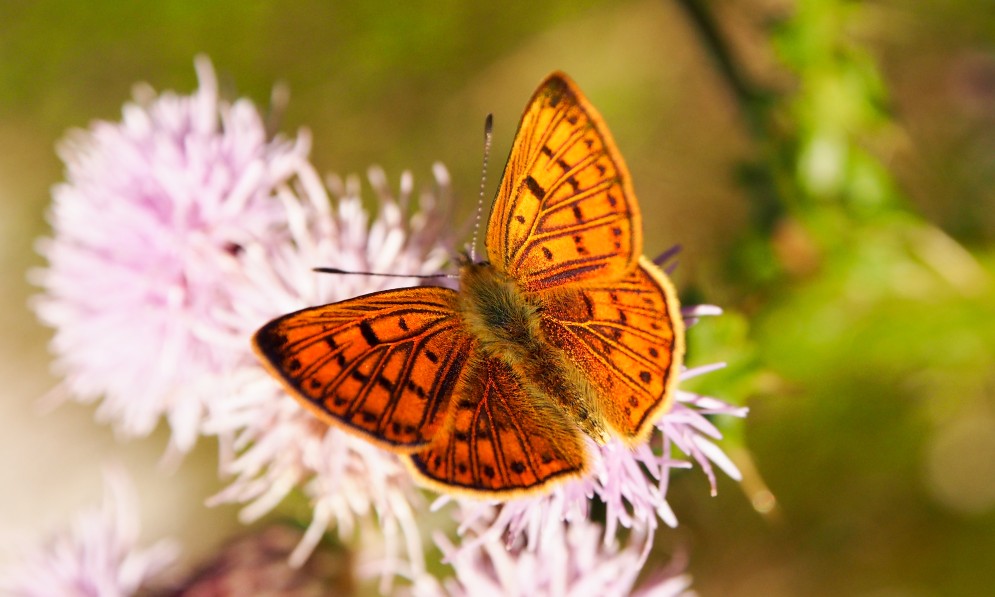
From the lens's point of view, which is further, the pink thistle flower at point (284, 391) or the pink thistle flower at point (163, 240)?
the pink thistle flower at point (163, 240)

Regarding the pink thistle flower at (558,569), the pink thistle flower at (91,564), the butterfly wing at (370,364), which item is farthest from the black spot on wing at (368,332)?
the pink thistle flower at (91,564)

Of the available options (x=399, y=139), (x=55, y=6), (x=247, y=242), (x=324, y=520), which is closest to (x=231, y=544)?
(x=324, y=520)

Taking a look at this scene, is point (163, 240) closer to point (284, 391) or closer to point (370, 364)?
point (284, 391)

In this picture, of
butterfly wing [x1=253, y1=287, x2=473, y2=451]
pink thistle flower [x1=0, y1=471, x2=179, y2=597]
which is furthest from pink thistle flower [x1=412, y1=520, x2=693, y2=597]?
pink thistle flower [x1=0, y1=471, x2=179, y2=597]

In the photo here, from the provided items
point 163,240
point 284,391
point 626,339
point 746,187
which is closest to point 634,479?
point 626,339

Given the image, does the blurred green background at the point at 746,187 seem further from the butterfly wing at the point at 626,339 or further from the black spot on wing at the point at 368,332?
the black spot on wing at the point at 368,332

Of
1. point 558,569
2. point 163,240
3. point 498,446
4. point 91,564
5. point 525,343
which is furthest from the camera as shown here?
point 91,564

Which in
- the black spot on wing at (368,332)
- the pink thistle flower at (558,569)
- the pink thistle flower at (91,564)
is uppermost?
the black spot on wing at (368,332)
